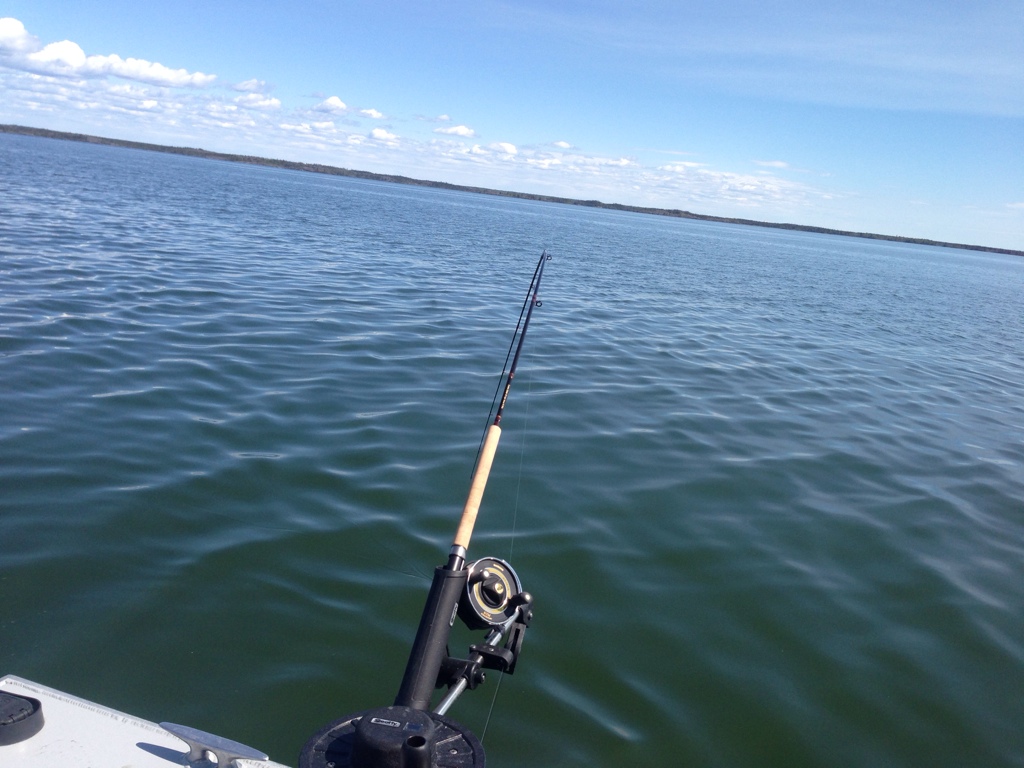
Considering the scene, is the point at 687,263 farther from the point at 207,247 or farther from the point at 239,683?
the point at 239,683

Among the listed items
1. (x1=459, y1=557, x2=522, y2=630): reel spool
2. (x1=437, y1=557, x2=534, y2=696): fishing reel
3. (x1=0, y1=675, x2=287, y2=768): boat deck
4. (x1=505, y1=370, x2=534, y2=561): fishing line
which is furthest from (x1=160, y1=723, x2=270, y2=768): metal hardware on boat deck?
(x1=505, y1=370, x2=534, y2=561): fishing line

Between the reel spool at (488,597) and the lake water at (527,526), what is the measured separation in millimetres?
713

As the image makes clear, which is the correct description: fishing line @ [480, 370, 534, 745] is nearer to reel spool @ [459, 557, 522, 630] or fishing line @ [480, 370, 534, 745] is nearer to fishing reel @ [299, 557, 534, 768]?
fishing reel @ [299, 557, 534, 768]

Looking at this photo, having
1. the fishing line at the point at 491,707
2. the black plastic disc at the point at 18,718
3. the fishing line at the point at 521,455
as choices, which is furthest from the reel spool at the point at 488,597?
the fishing line at the point at 521,455

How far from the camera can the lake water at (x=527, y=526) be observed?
4004 millimetres

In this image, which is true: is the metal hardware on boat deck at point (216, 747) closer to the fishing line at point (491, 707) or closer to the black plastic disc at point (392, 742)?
the black plastic disc at point (392, 742)

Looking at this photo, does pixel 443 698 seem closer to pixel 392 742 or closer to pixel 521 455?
pixel 392 742

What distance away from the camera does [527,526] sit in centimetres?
586

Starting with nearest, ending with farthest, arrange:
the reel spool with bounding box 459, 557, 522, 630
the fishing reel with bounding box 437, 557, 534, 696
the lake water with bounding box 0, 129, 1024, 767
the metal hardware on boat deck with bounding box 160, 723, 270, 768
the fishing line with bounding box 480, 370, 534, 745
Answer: the metal hardware on boat deck with bounding box 160, 723, 270, 768 < the fishing reel with bounding box 437, 557, 534, 696 < the reel spool with bounding box 459, 557, 522, 630 < the fishing line with bounding box 480, 370, 534, 745 < the lake water with bounding box 0, 129, 1024, 767

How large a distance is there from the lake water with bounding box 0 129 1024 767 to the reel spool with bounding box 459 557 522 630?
2.34 ft

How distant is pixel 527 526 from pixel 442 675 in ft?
9.57

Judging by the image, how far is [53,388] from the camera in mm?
7535

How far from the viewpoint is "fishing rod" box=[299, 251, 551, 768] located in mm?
1996

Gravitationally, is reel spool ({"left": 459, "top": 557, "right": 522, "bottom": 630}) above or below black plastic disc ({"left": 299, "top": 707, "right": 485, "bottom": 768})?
below
